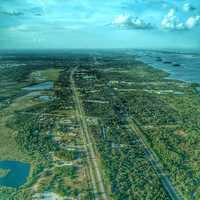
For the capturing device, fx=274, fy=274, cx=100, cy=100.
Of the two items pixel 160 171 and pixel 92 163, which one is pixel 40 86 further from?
pixel 160 171

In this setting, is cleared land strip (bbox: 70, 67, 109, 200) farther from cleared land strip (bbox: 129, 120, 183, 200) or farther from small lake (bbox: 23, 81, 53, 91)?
small lake (bbox: 23, 81, 53, 91)

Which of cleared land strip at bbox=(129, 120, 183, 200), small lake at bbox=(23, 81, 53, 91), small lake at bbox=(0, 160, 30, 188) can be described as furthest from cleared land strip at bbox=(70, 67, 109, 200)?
small lake at bbox=(23, 81, 53, 91)

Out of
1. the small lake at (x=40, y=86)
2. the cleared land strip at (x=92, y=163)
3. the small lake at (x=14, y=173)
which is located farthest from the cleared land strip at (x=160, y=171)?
the small lake at (x=40, y=86)

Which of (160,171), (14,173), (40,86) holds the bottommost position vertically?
(40,86)

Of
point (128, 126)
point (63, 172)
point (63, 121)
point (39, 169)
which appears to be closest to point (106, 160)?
point (63, 172)

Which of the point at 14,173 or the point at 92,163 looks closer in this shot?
the point at 14,173

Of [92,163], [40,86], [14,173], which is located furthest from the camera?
[40,86]

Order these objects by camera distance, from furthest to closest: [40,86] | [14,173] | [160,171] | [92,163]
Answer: [40,86] → [92,163] → [160,171] → [14,173]

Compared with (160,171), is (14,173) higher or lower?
higher

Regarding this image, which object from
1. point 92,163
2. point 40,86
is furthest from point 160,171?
point 40,86
